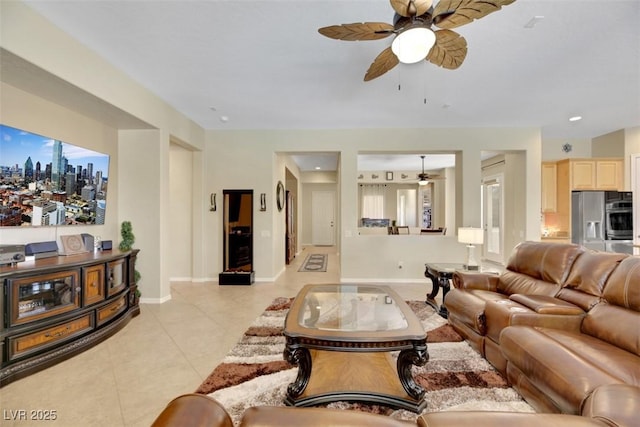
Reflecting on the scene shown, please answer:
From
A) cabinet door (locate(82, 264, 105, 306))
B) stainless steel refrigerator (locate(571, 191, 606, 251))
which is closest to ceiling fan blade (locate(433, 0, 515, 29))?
cabinet door (locate(82, 264, 105, 306))

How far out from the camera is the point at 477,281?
3.28m

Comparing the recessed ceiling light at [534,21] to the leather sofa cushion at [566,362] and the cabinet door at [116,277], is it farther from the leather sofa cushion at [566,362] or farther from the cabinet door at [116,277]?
the cabinet door at [116,277]

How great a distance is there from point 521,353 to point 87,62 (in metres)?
4.49

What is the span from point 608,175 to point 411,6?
20.4ft

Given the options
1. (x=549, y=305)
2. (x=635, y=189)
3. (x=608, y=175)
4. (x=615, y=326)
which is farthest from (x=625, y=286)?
(x=635, y=189)

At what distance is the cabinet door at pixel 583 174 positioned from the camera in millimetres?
5496

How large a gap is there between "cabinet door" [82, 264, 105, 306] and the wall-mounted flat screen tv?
0.70m

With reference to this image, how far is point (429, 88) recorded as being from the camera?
381 centimetres

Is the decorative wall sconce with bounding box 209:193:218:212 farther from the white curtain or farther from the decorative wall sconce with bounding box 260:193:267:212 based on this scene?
the white curtain

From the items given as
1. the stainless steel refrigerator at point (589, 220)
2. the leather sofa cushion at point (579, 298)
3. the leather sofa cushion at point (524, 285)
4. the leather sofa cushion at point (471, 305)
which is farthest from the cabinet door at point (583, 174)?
the leather sofa cushion at point (579, 298)

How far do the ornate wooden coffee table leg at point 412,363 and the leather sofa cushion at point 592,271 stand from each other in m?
1.60

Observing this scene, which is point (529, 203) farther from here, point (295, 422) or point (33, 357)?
point (33, 357)

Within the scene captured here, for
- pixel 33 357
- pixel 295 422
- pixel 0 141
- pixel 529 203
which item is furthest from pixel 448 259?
pixel 0 141

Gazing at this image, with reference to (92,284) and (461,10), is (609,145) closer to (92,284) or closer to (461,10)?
(461,10)
